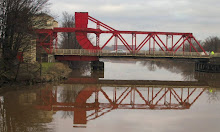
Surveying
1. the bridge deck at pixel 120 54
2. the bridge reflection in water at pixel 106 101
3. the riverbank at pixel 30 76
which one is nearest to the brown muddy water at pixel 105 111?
the bridge reflection in water at pixel 106 101

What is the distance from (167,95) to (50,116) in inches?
548

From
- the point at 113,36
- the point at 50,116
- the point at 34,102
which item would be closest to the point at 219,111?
the point at 50,116

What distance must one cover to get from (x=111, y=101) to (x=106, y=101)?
46 cm

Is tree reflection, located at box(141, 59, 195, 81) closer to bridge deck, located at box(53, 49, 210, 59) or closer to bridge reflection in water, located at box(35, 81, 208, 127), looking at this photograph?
bridge deck, located at box(53, 49, 210, 59)

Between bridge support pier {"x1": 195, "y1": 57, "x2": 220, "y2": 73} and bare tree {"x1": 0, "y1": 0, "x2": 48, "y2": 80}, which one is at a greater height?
bare tree {"x1": 0, "y1": 0, "x2": 48, "y2": 80}

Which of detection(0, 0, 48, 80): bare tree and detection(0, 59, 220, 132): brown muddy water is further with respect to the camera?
detection(0, 0, 48, 80): bare tree

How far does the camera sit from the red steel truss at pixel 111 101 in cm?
2008

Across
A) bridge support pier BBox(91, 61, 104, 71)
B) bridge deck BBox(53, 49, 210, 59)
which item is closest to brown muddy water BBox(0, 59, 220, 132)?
bridge deck BBox(53, 49, 210, 59)

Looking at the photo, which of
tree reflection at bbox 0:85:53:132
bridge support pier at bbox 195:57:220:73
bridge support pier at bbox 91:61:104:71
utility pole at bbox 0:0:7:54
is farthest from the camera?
bridge support pier at bbox 195:57:220:73

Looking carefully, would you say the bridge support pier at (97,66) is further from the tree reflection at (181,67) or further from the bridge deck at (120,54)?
the tree reflection at (181,67)

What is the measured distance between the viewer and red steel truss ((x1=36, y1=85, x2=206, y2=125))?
20083 mm

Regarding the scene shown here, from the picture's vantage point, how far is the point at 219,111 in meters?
21.0

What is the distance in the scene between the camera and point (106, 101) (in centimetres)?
2389

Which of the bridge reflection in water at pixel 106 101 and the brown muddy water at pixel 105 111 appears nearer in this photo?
the brown muddy water at pixel 105 111
